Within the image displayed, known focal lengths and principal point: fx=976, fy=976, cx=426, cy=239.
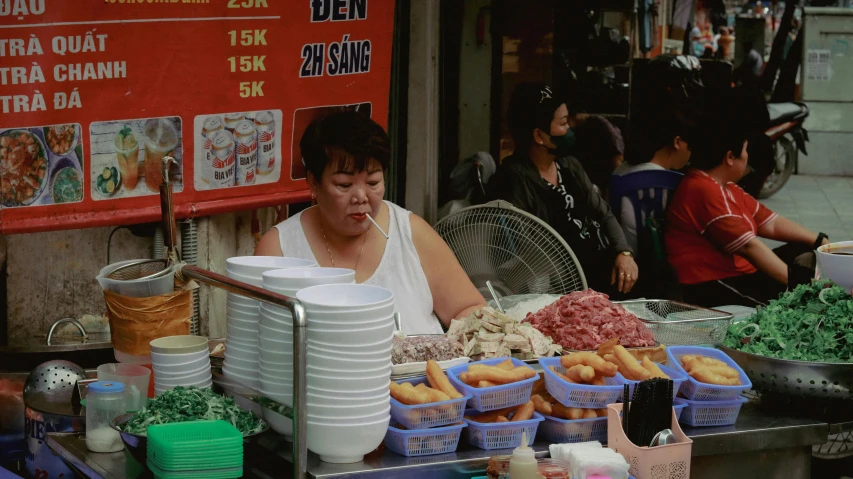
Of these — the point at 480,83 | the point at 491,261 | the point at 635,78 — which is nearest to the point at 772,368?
the point at 491,261

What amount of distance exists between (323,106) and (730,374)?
8.73ft

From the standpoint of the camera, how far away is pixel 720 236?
18.2 feet

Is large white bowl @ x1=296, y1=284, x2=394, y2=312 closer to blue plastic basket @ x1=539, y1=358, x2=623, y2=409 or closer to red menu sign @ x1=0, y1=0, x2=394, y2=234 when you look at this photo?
blue plastic basket @ x1=539, y1=358, x2=623, y2=409

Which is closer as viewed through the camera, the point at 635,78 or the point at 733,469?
the point at 733,469

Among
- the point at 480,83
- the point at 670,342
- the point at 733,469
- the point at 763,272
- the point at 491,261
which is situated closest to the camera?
the point at 733,469

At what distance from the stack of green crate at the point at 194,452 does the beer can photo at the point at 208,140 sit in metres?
2.28

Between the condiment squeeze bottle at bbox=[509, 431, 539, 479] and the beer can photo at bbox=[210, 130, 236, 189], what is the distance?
2.65 meters

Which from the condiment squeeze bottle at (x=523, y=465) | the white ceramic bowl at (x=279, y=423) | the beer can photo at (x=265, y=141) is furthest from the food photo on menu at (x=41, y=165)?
the condiment squeeze bottle at (x=523, y=465)

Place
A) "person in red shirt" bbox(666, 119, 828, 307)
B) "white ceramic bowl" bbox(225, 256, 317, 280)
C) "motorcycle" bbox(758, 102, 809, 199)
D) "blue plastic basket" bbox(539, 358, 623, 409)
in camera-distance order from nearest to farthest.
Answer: "blue plastic basket" bbox(539, 358, 623, 409)
"white ceramic bowl" bbox(225, 256, 317, 280)
"person in red shirt" bbox(666, 119, 828, 307)
"motorcycle" bbox(758, 102, 809, 199)

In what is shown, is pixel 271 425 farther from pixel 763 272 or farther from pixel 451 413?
pixel 763 272

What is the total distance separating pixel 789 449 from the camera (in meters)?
2.89

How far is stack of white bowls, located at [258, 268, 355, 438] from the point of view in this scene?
2393mm

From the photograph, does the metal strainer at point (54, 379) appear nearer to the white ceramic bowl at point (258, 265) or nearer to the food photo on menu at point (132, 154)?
the white ceramic bowl at point (258, 265)

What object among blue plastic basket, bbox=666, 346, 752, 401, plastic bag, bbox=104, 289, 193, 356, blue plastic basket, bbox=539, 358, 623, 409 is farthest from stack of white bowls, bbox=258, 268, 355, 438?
blue plastic basket, bbox=666, 346, 752, 401
